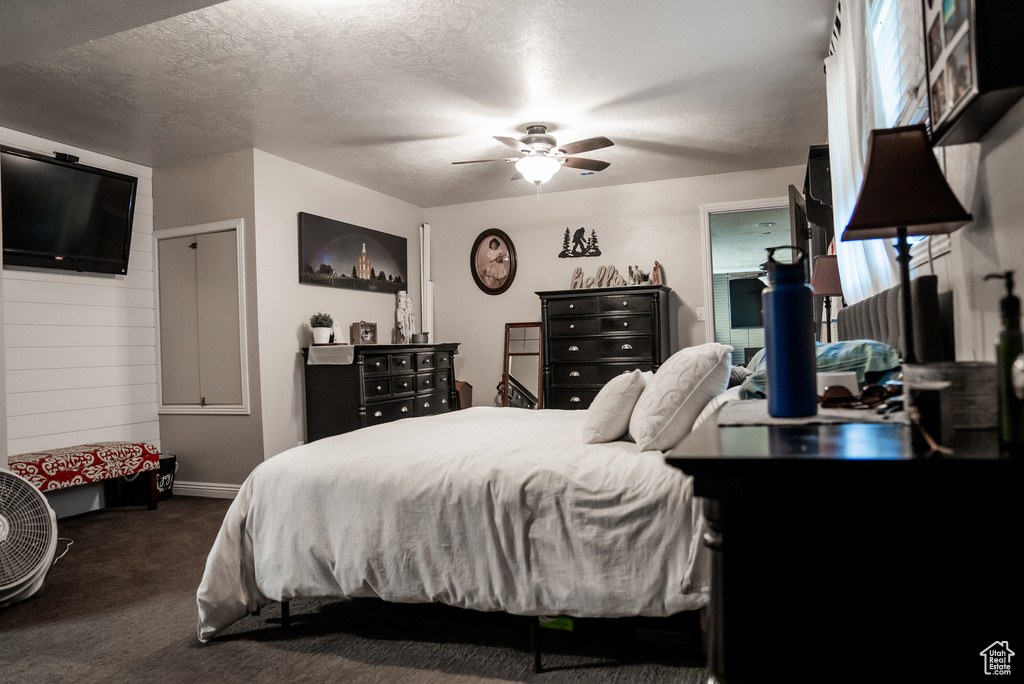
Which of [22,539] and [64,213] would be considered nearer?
[22,539]

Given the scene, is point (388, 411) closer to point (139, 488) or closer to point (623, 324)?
point (139, 488)

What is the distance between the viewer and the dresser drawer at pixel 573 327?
235 inches

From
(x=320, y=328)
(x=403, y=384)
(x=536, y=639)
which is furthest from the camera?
(x=403, y=384)

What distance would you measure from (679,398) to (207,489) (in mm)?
4295

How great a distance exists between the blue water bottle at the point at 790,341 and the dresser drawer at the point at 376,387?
14.3ft

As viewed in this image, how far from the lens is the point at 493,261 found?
6.96m

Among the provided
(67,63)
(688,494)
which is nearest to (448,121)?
(67,63)

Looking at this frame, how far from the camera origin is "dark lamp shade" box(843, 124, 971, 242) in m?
1.24

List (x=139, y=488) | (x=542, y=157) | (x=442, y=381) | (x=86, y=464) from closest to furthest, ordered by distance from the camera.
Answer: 1. (x=86, y=464)
2. (x=542, y=157)
3. (x=139, y=488)
4. (x=442, y=381)

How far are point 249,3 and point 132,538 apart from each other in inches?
120

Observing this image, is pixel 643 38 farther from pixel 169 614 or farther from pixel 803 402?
pixel 169 614

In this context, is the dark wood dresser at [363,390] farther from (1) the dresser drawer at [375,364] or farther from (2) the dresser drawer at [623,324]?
(2) the dresser drawer at [623,324]

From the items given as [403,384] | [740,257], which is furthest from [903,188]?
[740,257]

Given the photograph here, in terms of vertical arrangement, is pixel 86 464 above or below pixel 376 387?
below
